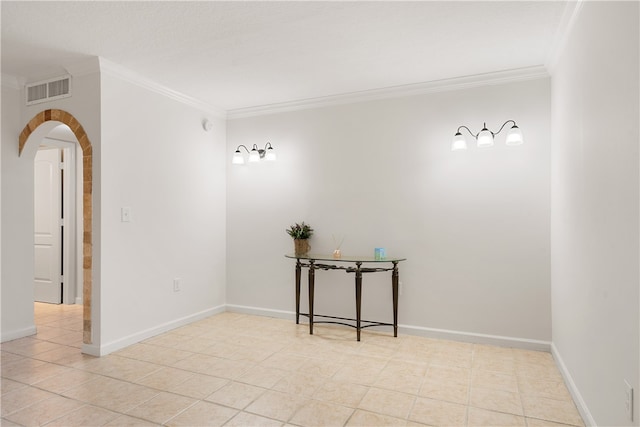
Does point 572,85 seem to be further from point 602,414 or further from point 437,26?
point 602,414

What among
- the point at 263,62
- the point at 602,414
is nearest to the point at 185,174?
the point at 263,62

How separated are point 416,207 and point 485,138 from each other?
92 centimetres

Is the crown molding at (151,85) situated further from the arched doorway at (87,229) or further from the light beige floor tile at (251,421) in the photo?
the light beige floor tile at (251,421)

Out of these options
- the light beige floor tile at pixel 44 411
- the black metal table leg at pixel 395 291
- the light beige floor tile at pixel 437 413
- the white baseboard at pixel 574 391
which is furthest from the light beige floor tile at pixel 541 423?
the light beige floor tile at pixel 44 411

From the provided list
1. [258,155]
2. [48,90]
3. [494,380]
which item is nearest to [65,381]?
[48,90]

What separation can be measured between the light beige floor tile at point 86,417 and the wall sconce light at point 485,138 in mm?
3328

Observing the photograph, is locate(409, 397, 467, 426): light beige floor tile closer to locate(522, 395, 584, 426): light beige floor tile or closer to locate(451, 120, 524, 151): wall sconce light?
locate(522, 395, 584, 426): light beige floor tile

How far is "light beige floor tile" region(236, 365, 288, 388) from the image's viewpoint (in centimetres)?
278

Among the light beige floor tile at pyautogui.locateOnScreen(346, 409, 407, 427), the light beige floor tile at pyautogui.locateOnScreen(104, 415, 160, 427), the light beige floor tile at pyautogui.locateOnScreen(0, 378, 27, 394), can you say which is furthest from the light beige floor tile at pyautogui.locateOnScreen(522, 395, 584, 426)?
the light beige floor tile at pyautogui.locateOnScreen(0, 378, 27, 394)

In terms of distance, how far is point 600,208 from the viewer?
6.48 feet

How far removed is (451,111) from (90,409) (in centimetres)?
376

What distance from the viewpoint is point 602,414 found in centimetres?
195

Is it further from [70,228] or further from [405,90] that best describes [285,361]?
[70,228]

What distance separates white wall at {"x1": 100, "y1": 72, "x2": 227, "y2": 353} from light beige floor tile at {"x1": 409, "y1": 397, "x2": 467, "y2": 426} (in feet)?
8.52
